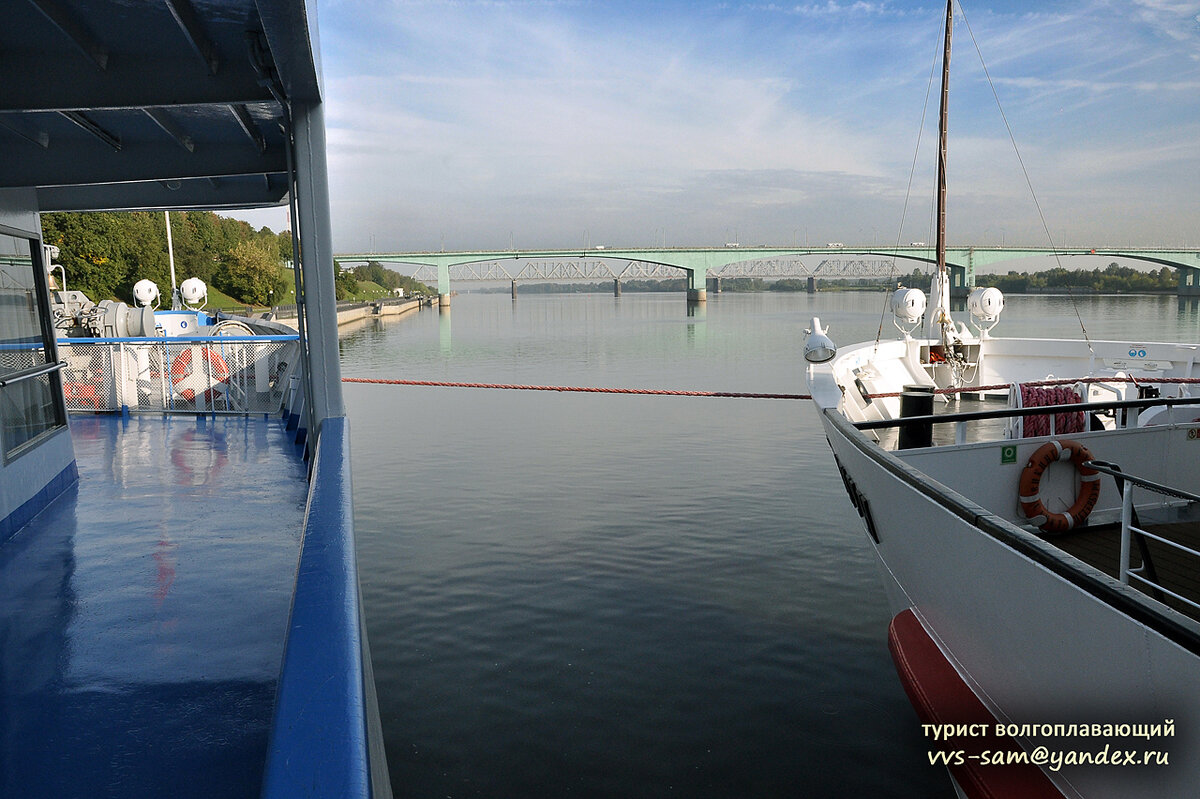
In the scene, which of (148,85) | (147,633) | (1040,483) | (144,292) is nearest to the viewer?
(147,633)

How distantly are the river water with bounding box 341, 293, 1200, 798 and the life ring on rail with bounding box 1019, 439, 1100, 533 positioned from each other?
1706mm

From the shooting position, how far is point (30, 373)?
258 inches

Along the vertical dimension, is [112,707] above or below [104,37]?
below

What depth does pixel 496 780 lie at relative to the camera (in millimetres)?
5426

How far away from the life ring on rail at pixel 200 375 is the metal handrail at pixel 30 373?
15.2ft

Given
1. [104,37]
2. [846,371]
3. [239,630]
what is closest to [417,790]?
[239,630]

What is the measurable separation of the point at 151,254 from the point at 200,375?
56219mm

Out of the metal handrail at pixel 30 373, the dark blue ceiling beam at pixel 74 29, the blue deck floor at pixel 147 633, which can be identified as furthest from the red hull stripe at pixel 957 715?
the metal handrail at pixel 30 373

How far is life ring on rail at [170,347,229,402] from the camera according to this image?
12352 mm

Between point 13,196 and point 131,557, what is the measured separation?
3564 mm

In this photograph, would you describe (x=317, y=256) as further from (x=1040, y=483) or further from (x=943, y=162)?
(x=943, y=162)

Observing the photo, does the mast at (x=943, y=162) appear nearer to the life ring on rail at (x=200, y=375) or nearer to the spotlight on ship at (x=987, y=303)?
the spotlight on ship at (x=987, y=303)

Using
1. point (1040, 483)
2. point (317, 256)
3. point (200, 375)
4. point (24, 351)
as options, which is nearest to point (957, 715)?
point (1040, 483)

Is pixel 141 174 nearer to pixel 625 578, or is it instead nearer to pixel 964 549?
pixel 625 578
